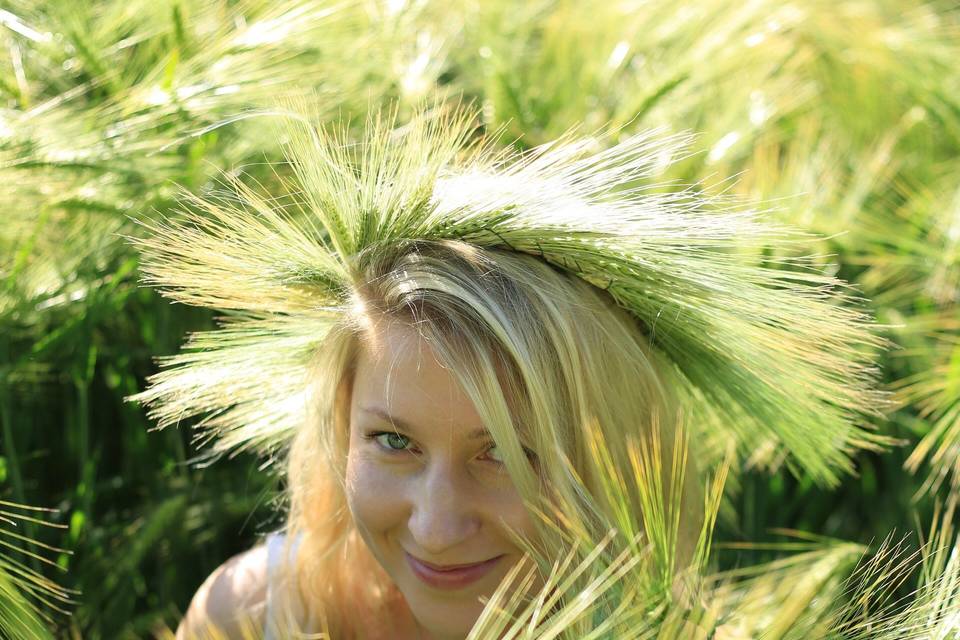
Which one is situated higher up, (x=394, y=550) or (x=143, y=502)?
(x=143, y=502)

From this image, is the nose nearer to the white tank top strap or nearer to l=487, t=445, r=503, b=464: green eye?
l=487, t=445, r=503, b=464: green eye

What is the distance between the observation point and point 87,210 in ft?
4.08

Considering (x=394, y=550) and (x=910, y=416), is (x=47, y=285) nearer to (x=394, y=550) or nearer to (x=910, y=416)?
(x=394, y=550)

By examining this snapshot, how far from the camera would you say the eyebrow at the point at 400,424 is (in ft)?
3.08

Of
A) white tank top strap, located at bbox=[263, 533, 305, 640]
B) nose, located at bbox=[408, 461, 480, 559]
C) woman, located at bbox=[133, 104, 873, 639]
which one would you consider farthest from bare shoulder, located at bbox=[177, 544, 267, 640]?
nose, located at bbox=[408, 461, 480, 559]

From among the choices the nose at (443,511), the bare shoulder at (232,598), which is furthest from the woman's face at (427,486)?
the bare shoulder at (232,598)

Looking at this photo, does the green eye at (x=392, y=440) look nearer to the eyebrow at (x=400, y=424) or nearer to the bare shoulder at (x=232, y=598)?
the eyebrow at (x=400, y=424)

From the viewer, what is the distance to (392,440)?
3.26 feet

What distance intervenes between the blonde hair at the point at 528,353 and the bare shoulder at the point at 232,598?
0.87ft

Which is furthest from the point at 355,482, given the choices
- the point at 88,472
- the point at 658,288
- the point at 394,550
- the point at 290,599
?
the point at 88,472

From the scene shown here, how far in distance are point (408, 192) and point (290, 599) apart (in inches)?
19.7

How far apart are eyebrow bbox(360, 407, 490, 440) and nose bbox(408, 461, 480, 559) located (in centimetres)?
4

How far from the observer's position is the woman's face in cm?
94

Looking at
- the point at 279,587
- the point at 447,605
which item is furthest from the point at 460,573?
the point at 279,587
